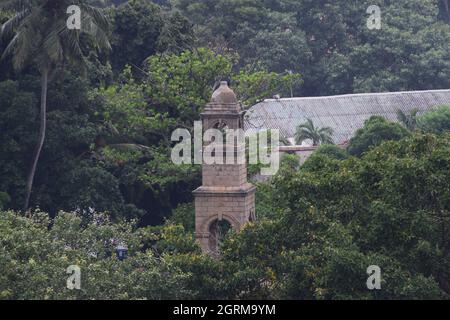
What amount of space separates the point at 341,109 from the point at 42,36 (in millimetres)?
21337

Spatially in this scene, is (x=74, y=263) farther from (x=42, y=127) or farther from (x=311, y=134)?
(x=311, y=134)

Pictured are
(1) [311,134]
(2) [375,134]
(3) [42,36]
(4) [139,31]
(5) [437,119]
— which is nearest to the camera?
(3) [42,36]

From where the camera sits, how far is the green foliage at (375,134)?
155 feet

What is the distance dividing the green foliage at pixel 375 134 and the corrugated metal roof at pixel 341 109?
999 cm

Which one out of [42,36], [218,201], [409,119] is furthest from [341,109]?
[218,201]

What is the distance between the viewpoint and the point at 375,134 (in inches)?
1869

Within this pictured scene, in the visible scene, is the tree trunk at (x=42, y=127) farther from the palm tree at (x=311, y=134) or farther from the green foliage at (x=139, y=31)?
the palm tree at (x=311, y=134)

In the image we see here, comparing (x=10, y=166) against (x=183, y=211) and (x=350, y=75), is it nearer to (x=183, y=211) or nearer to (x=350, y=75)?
(x=183, y=211)

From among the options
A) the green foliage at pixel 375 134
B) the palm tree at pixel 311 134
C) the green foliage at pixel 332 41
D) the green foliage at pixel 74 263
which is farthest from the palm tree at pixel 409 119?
the green foliage at pixel 74 263

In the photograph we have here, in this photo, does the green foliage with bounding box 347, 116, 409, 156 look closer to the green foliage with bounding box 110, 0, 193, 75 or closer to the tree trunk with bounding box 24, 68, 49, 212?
the green foliage with bounding box 110, 0, 193, 75
